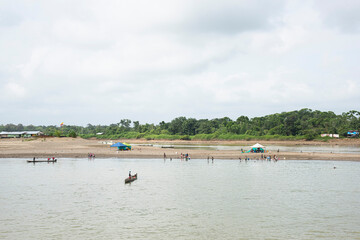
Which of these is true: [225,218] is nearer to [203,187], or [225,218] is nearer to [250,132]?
[203,187]

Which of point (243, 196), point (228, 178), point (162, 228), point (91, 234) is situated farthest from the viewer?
point (228, 178)

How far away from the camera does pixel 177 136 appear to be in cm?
18700

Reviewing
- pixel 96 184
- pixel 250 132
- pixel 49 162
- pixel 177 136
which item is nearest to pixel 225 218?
pixel 96 184

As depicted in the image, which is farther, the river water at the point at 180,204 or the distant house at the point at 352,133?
the distant house at the point at 352,133

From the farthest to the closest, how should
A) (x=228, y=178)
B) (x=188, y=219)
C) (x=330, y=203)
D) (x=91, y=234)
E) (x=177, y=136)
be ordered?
(x=177, y=136) < (x=228, y=178) < (x=330, y=203) < (x=188, y=219) < (x=91, y=234)

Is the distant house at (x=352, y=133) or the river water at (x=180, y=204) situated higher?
the distant house at (x=352, y=133)

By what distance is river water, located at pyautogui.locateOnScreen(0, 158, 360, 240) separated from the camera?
78.9 feet

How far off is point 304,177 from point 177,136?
458ft

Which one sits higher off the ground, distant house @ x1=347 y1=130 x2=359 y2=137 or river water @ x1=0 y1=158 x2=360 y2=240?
distant house @ x1=347 y1=130 x2=359 y2=137

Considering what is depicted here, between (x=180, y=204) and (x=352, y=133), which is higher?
(x=352, y=133)

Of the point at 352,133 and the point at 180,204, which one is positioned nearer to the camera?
the point at 180,204

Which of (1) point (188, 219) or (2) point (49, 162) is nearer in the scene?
(1) point (188, 219)

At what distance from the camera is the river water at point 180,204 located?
78.9 ft

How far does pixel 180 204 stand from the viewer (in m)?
32.3
